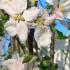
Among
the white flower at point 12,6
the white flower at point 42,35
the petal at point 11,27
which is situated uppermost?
the white flower at point 12,6

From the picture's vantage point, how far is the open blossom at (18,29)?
2.32ft

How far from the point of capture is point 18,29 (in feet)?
2.36

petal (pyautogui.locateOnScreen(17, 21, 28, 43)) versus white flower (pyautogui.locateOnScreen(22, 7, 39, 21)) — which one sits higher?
white flower (pyautogui.locateOnScreen(22, 7, 39, 21))

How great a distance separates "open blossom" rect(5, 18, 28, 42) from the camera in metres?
0.71

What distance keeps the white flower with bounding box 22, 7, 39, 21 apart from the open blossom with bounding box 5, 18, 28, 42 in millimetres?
18

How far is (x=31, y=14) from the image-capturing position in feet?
2.33

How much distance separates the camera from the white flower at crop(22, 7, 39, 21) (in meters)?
0.70

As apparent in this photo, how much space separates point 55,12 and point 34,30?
8 centimetres

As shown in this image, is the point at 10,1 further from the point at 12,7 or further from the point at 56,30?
the point at 56,30

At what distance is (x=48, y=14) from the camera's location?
28.3 inches

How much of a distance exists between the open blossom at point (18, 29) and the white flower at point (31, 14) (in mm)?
18

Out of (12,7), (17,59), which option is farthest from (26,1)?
(17,59)

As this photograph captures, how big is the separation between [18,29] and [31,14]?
5 cm

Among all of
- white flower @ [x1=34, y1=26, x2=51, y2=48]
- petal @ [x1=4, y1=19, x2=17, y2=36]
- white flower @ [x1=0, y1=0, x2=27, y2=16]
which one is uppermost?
white flower @ [x1=0, y1=0, x2=27, y2=16]
